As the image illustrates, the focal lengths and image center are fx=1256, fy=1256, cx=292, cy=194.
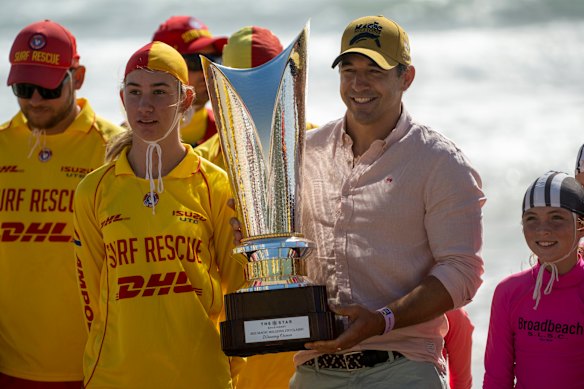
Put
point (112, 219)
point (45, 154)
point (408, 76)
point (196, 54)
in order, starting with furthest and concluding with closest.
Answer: point (196, 54) < point (45, 154) < point (112, 219) < point (408, 76)

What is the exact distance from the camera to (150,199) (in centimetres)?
401

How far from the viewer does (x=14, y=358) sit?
190 inches

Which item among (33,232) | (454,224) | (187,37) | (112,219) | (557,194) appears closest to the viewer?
(454,224)

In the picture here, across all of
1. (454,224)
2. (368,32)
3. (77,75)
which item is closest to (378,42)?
(368,32)

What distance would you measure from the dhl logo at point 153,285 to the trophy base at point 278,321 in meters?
0.45

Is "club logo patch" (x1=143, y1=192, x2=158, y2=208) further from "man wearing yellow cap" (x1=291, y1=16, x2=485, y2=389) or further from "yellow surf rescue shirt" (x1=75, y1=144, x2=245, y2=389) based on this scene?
"man wearing yellow cap" (x1=291, y1=16, x2=485, y2=389)

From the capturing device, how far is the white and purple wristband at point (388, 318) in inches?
137

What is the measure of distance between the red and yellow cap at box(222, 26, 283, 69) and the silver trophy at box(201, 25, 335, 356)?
1446mm

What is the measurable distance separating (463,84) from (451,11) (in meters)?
2.19

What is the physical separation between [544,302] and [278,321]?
1070mm

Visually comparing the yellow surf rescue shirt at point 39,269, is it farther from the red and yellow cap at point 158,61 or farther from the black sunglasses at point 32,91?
the red and yellow cap at point 158,61

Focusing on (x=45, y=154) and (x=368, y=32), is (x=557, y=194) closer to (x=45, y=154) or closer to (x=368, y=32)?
(x=368, y=32)

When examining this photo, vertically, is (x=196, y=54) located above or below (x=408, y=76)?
above

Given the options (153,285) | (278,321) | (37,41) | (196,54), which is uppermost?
(196,54)
